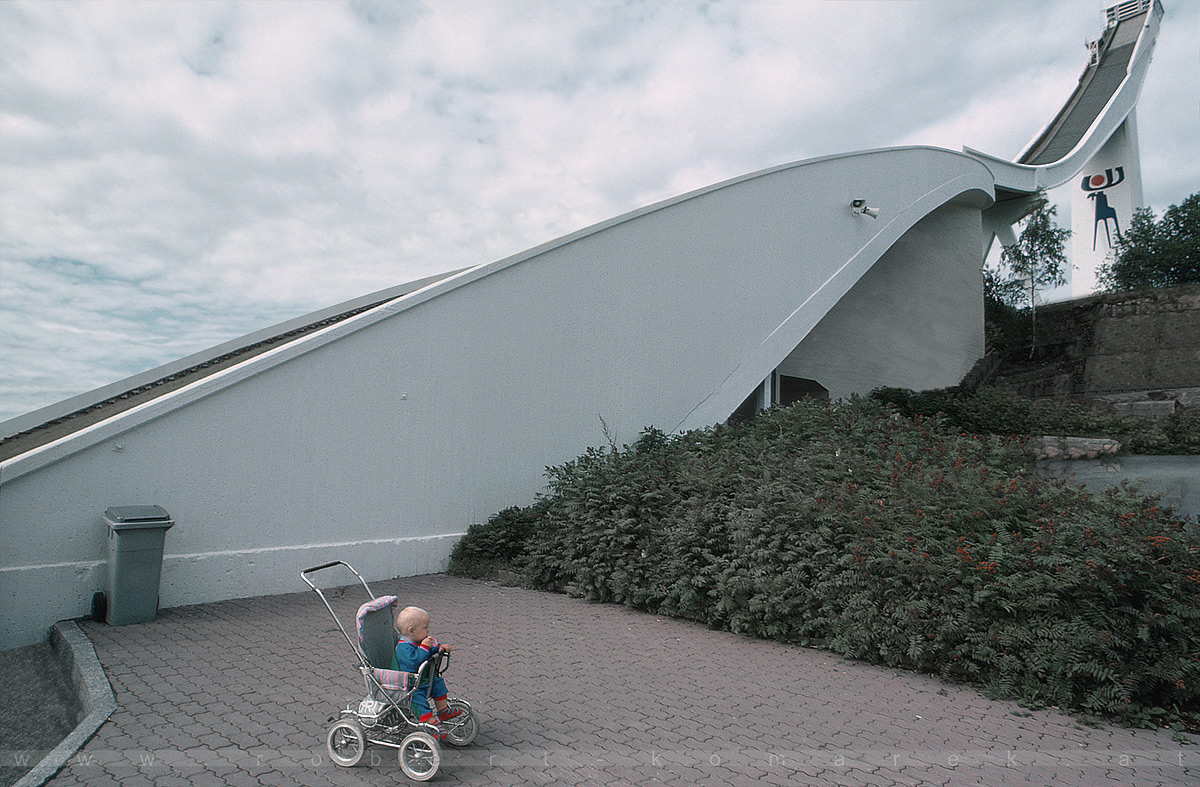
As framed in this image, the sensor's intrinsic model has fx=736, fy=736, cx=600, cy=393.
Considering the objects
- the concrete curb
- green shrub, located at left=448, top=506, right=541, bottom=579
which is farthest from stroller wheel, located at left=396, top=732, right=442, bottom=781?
green shrub, located at left=448, top=506, right=541, bottom=579

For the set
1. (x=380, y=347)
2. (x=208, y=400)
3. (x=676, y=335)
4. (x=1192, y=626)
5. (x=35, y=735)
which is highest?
(x=676, y=335)

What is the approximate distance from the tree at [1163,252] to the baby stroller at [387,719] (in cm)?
2640

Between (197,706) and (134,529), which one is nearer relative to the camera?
(197,706)

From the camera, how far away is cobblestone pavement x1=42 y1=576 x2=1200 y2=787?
143 inches

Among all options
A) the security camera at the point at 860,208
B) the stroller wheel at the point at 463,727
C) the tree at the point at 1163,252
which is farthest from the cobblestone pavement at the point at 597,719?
the tree at the point at 1163,252

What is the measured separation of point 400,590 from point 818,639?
4151 mm

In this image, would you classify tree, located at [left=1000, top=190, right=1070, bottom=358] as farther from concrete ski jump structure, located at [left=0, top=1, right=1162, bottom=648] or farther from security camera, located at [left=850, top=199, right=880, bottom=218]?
security camera, located at [left=850, top=199, right=880, bottom=218]

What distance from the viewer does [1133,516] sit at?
520 cm

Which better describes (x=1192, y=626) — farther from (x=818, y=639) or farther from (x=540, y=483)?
(x=540, y=483)

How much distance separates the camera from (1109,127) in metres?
29.3

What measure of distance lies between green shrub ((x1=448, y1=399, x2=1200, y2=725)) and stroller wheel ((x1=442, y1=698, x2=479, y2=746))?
2856 mm

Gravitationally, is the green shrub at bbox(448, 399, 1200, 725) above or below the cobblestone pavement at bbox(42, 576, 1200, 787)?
above

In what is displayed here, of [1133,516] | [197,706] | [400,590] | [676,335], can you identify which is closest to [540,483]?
[400,590]

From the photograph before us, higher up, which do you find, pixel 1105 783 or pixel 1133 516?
pixel 1133 516
